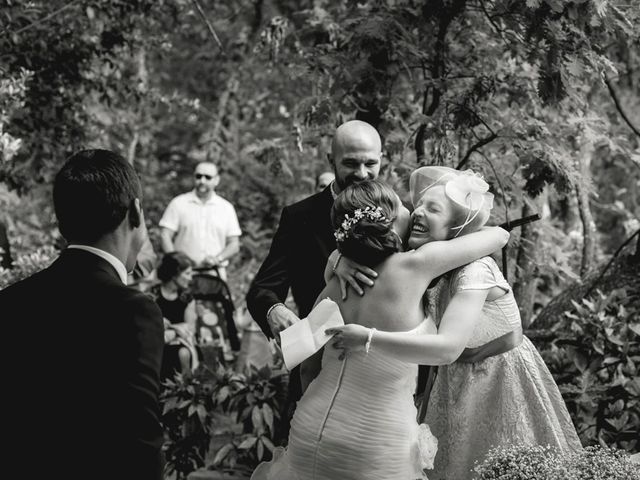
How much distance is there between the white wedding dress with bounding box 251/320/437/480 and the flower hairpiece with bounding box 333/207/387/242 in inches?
17.4

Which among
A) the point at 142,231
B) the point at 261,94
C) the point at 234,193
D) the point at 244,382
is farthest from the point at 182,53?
the point at 142,231

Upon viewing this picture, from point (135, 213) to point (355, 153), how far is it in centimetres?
184

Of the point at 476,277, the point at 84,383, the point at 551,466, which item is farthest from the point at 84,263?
the point at 551,466

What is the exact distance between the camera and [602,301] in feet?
15.3

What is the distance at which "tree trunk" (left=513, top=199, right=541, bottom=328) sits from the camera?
5.48 metres

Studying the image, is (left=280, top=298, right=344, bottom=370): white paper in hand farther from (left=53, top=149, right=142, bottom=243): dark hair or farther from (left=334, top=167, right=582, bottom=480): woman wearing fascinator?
(left=53, top=149, right=142, bottom=243): dark hair

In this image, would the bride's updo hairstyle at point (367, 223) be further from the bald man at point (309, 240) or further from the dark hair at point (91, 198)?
the dark hair at point (91, 198)

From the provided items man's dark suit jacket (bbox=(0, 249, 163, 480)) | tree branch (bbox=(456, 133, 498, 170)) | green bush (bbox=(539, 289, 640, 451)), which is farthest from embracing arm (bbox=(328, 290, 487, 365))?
tree branch (bbox=(456, 133, 498, 170))

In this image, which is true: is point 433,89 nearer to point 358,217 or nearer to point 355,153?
point 355,153

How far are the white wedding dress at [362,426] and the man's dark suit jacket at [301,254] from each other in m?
1.02

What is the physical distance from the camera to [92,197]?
7.19ft

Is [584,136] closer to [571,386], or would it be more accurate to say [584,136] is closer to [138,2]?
[571,386]

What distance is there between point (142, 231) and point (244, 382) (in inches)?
123

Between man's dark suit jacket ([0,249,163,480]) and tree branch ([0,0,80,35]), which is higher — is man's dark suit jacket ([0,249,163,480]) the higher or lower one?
the lower one
